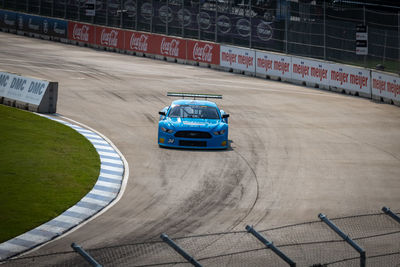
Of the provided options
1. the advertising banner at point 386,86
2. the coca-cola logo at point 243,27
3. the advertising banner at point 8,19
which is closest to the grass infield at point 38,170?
the advertising banner at point 386,86

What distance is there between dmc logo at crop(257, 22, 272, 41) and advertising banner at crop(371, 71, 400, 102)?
7990 mm

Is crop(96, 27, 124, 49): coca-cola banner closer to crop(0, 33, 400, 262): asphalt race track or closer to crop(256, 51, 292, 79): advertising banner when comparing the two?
crop(0, 33, 400, 262): asphalt race track

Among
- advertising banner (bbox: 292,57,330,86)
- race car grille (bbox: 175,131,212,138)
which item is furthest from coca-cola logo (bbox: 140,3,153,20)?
race car grille (bbox: 175,131,212,138)

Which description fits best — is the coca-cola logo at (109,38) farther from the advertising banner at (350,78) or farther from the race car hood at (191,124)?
the race car hood at (191,124)

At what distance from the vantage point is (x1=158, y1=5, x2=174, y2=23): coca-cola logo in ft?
144

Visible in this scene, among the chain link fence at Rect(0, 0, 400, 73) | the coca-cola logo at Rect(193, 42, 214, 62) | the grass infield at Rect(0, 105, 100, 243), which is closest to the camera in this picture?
the grass infield at Rect(0, 105, 100, 243)

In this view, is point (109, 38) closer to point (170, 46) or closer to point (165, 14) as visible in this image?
point (165, 14)

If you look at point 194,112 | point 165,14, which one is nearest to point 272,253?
point 194,112

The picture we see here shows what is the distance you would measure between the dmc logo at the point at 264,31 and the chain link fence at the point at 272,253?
27848mm

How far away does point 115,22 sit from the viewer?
4809 centimetres

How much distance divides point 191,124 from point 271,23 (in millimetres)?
18373

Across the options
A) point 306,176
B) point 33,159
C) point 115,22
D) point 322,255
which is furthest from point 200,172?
point 115,22

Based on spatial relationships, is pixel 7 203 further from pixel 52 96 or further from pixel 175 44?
pixel 175 44

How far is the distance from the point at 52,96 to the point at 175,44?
59.5 feet
